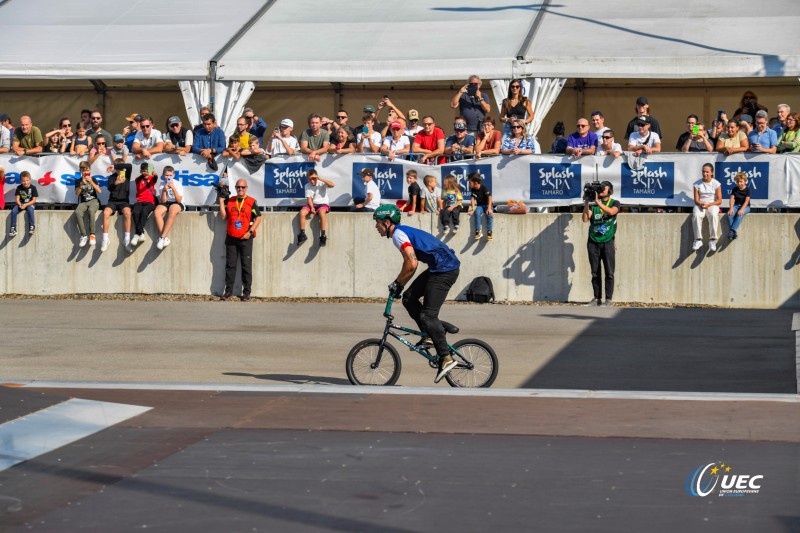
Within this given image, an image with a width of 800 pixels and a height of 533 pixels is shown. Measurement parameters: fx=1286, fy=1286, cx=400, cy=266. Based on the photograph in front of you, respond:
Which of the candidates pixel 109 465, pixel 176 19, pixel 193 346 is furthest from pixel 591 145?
pixel 109 465

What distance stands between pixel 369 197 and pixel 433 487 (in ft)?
43.8

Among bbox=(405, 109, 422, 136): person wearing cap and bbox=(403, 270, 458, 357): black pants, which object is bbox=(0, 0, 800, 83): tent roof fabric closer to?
bbox=(405, 109, 422, 136): person wearing cap

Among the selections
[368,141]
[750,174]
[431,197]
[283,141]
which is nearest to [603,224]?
[750,174]

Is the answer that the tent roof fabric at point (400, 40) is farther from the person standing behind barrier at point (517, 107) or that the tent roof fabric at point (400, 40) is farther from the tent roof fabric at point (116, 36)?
the person standing behind barrier at point (517, 107)

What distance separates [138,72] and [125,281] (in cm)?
392

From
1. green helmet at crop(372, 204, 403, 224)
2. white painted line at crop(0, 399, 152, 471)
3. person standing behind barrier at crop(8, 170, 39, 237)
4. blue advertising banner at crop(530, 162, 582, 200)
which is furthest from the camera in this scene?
person standing behind barrier at crop(8, 170, 39, 237)

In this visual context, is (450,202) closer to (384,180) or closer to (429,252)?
(384,180)

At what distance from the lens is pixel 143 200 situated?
21734 mm

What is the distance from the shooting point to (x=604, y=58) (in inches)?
856

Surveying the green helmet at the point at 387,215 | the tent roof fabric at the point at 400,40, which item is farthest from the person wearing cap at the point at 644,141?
the green helmet at the point at 387,215

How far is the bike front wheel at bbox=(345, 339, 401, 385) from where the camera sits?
1232 centimetres

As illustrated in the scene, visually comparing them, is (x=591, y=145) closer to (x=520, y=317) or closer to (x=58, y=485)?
(x=520, y=317)

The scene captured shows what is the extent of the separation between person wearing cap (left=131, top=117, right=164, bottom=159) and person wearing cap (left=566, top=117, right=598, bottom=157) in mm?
6914

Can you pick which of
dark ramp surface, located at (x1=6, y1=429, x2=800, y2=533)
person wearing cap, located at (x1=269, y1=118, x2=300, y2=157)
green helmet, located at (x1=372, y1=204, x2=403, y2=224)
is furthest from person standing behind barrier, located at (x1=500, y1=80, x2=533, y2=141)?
dark ramp surface, located at (x1=6, y1=429, x2=800, y2=533)
